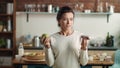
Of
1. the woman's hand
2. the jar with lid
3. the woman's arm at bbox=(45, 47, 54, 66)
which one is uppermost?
the woman's hand

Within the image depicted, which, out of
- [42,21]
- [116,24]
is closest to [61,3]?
[42,21]

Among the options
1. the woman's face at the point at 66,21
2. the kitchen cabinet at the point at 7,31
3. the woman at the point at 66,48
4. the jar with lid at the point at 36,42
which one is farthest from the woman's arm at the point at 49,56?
the kitchen cabinet at the point at 7,31

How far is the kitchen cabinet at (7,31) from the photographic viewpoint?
15.0 feet

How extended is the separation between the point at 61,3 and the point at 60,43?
2.90 metres

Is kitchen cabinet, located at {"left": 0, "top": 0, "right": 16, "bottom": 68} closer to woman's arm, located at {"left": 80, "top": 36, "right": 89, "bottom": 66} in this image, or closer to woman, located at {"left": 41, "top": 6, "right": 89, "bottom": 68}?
woman, located at {"left": 41, "top": 6, "right": 89, "bottom": 68}

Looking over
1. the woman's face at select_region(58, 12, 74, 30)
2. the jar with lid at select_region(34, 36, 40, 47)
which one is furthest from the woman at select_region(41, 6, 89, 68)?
the jar with lid at select_region(34, 36, 40, 47)

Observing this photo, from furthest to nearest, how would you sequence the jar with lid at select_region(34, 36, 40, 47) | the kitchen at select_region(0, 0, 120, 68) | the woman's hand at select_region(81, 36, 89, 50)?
1. the kitchen at select_region(0, 0, 120, 68)
2. the jar with lid at select_region(34, 36, 40, 47)
3. the woman's hand at select_region(81, 36, 89, 50)

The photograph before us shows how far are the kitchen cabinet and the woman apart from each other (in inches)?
110

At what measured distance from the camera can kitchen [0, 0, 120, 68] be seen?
470 centimetres

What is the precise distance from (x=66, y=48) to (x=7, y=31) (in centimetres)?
293

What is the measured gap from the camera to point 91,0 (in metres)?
4.68

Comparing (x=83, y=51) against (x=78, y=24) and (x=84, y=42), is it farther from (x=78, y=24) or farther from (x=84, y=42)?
(x=78, y=24)

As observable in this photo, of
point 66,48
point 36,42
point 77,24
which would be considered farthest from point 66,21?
point 77,24

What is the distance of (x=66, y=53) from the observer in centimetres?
184
